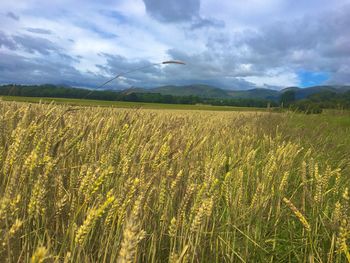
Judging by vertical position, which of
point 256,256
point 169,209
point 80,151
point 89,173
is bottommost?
point 256,256

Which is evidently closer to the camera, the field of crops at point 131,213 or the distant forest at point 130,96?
the field of crops at point 131,213

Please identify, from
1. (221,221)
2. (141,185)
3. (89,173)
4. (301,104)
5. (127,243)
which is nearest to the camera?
(127,243)

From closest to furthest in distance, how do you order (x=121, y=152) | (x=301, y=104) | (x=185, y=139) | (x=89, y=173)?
(x=89, y=173)
(x=121, y=152)
(x=185, y=139)
(x=301, y=104)

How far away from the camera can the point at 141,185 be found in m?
1.48

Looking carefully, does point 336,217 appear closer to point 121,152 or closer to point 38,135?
point 121,152

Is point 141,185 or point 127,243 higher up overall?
point 127,243

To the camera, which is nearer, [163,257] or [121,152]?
[163,257]

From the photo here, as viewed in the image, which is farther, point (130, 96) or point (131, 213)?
point (130, 96)

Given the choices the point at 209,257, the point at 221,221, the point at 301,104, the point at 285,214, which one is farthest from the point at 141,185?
the point at 301,104

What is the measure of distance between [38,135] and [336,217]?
1.69m

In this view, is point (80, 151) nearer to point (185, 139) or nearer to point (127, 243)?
point (185, 139)

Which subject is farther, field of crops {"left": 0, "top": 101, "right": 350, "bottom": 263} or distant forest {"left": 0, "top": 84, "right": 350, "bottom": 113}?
distant forest {"left": 0, "top": 84, "right": 350, "bottom": 113}

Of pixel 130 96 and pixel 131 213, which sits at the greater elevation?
pixel 130 96

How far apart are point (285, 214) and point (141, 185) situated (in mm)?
1234
